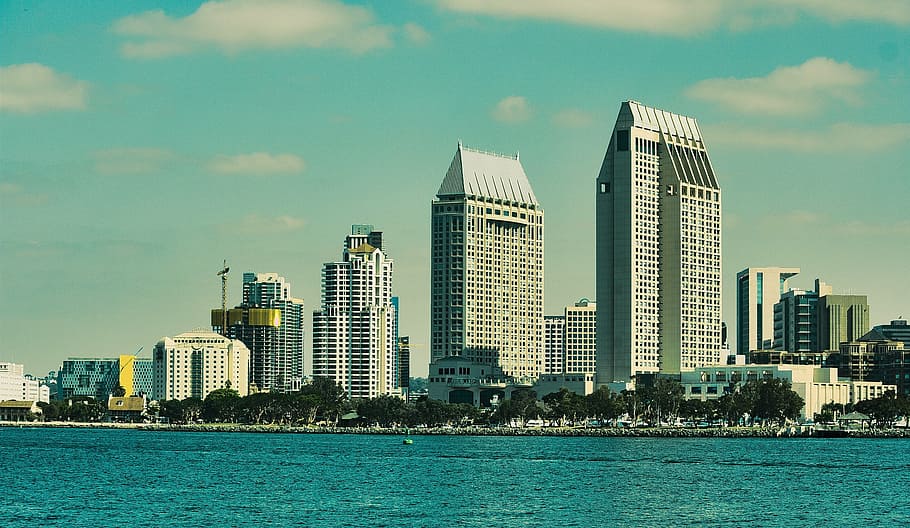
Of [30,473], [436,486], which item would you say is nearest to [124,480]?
[30,473]

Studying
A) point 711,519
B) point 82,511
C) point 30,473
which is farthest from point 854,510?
point 30,473

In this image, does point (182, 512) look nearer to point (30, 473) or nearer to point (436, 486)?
point (436, 486)

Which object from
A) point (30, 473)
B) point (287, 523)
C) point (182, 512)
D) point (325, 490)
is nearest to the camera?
point (287, 523)

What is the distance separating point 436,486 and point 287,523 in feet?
124

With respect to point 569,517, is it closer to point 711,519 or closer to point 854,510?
point 711,519

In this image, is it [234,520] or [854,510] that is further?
[854,510]

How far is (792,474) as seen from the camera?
6841 inches

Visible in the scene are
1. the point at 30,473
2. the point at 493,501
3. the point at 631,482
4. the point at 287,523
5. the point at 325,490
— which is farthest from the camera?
the point at 30,473

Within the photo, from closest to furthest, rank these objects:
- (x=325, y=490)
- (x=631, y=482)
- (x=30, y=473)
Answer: (x=325, y=490), (x=631, y=482), (x=30, y=473)

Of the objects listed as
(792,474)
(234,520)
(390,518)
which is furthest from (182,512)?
(792,474)

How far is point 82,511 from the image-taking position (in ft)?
415

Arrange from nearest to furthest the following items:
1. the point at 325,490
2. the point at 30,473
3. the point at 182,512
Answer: the point at 182,512 < the point at 325,490 < the point at 30,473

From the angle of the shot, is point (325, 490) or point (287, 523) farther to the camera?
point (325, 490)

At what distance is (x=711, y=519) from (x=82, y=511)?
4936 cm
